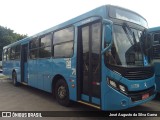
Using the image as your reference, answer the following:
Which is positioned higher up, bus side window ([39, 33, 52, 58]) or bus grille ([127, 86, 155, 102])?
bus side window ([39, 33, 52, 58])

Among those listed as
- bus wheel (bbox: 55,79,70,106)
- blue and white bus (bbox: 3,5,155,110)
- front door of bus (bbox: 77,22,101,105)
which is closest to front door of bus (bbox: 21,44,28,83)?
blue and white bus (bbox: 3,5,155,110)

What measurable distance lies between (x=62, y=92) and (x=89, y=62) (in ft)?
6.96

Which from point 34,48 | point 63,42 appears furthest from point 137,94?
point 34,48

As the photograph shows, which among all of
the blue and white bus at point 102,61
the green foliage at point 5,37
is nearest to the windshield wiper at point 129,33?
the blue and white bus at point 102,61

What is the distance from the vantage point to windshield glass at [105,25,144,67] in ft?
17.5

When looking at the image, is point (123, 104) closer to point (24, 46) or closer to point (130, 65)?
point (130, 65)

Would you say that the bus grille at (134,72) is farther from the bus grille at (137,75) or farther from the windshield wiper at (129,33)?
the windshield wiper at (129,33)

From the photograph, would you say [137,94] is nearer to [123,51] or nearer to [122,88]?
[122,88]

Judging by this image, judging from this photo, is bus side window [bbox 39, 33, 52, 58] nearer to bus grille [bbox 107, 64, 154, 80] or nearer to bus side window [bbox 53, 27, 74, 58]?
bus side window [bbox 53, 27, 74, 58]

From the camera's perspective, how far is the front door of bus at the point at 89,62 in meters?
5.72

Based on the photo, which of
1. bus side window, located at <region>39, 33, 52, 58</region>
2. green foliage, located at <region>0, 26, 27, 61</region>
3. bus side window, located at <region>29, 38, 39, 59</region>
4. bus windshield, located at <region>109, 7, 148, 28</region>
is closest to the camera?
bus windshield, located at <region>109, 7, 148, 28</region>

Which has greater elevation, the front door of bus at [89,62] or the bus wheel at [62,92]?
the front door of bus at [89,62]

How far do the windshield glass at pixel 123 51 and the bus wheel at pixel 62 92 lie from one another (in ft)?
8.50

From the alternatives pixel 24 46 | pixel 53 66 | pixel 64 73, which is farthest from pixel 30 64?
pixel 64 73
